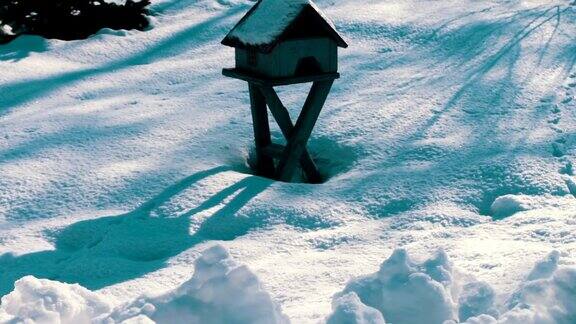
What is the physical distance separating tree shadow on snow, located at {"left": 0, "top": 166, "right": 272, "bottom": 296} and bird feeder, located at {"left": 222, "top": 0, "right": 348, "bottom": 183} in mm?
500

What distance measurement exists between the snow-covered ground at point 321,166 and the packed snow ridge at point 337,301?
0.01 metres

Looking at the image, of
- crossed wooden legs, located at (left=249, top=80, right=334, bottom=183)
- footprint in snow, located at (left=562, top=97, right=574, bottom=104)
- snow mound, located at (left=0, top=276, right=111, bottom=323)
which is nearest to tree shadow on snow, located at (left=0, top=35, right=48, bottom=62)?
crossed wooden legs, located at (left=249, top=80, right=334, bottom=183)

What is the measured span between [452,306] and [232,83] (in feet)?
16.1

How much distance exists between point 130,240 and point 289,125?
1.62 metres

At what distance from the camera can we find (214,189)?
6312 mm

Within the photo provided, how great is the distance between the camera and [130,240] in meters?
5.64

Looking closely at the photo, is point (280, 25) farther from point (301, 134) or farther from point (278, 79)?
point (301, 134)

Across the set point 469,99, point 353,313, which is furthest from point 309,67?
point 353,313

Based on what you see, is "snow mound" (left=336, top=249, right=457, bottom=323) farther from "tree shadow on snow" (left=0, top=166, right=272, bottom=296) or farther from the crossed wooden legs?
the crossed wooden legs

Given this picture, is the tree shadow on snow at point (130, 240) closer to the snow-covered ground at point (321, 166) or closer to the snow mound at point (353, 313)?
the snow-covered ground at point (321, 166)

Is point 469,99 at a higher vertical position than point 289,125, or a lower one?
lower

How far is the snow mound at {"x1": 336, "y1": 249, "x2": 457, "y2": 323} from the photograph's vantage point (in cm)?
385

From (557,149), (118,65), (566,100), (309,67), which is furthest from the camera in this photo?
(118,65)

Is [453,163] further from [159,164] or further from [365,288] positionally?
[365,288]
